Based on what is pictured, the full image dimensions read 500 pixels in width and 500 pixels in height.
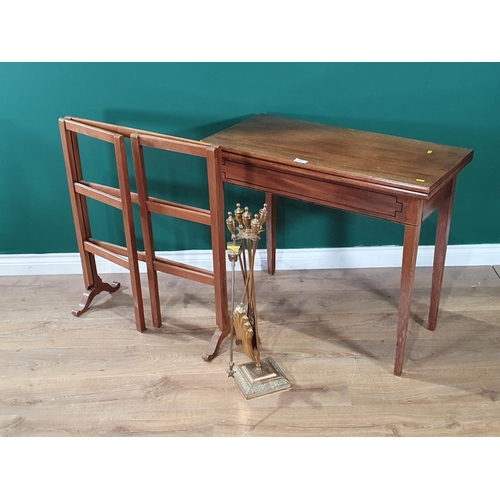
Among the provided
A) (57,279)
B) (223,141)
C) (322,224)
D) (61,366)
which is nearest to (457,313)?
(322,224)

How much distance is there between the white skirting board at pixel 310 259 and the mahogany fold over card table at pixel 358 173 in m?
0.56

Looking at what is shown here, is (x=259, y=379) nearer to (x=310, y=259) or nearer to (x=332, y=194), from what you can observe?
(x=332, y=194)

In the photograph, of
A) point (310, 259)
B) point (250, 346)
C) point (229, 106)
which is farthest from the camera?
point (310, 259)

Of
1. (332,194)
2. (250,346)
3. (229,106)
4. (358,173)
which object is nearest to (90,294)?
(250,346)

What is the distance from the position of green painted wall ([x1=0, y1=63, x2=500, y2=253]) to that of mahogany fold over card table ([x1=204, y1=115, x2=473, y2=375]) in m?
0.24

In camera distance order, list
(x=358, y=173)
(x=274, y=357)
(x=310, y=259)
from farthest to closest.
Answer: (x=310, y=259) → (x=274, y=357) → (x=358, y=173)

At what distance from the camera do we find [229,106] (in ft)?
9.25

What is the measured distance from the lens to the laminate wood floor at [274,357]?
219 centimetres

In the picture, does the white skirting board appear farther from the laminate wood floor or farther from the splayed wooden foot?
the splayed wooden foot

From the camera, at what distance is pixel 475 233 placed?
3.08 m

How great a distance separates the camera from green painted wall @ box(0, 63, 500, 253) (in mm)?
2760

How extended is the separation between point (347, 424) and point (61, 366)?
1.14m

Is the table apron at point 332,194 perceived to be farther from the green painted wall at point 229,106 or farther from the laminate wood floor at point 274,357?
the laminate wood floor at point 274,357

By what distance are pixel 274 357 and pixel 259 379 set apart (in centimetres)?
19
